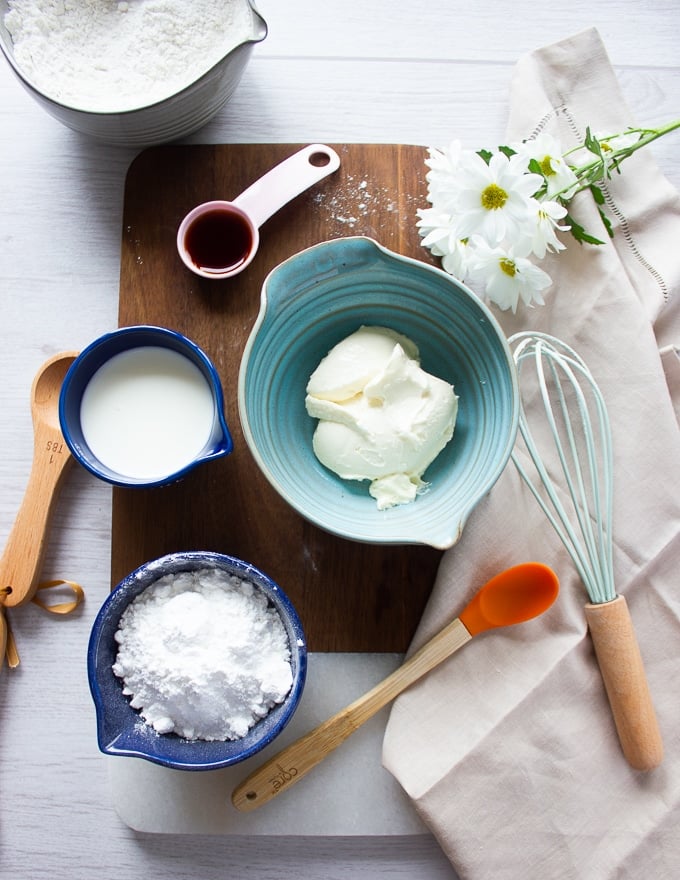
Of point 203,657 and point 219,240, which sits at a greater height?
point 219,240

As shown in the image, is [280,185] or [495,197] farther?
[280,185]

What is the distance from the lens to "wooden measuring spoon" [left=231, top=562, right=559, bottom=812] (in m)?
0.88

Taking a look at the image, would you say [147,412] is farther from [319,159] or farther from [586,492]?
[586,492]

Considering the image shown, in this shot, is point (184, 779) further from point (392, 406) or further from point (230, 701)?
point (392, 406)

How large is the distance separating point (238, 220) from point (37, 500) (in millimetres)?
423

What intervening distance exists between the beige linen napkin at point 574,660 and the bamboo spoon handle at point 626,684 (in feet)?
0.07

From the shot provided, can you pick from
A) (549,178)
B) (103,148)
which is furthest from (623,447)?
(103,148)

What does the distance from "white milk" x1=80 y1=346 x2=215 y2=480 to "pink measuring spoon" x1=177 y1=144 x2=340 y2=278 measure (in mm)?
132

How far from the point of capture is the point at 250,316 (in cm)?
94

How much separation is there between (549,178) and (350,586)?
53cm

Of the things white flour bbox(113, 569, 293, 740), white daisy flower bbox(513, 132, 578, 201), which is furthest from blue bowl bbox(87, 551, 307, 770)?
white daisy flower bbox(513, 132, 578, 201)

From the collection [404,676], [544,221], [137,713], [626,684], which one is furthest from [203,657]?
[544,221]

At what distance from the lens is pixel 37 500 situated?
94cm

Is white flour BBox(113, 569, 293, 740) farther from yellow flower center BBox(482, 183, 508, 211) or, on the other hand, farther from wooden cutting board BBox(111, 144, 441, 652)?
yellow flower center BBox(482, 183, 508, 211)
